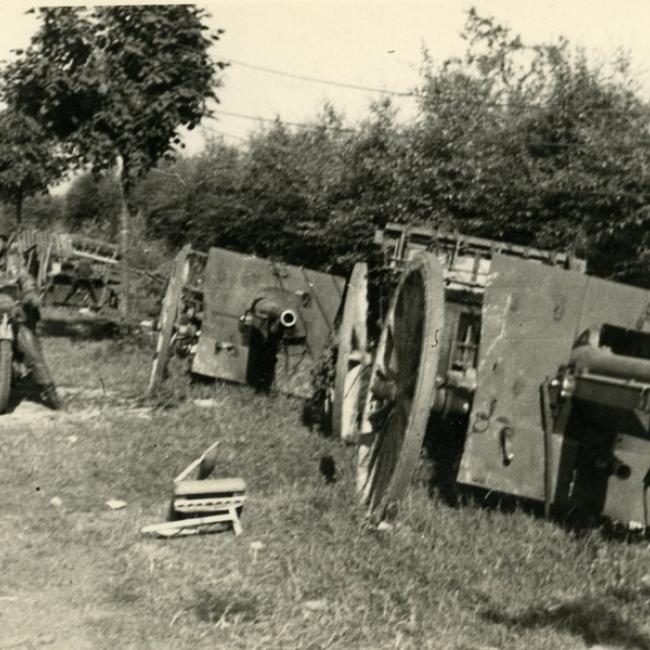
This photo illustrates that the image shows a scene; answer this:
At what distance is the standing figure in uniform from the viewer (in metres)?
7.53

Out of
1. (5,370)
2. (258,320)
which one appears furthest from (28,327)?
(258,320)

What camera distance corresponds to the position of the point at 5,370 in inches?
288

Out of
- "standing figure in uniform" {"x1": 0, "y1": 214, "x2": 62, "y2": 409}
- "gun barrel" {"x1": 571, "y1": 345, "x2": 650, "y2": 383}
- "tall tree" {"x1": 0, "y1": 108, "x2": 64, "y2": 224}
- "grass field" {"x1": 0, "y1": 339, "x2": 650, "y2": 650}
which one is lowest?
"grass field" {"x1": 0, "y1": 339, "x2": 650, "y2": 650}

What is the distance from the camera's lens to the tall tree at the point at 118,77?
1055cm

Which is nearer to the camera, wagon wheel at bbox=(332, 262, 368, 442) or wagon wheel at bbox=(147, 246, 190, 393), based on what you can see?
wagon wheel at bbox=(332, 262, 368, 442)

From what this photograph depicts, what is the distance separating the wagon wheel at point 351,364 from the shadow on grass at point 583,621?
2.68 m

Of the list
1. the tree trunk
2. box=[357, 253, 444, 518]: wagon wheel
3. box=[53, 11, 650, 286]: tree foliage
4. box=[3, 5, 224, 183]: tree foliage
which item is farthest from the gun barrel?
the tree trunk

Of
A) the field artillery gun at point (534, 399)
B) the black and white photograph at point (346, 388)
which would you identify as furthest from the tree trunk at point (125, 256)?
the field artillery gun at point (534, 399)

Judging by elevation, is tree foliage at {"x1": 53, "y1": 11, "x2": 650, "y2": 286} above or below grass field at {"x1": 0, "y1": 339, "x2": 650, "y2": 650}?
above

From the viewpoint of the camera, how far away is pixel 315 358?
9039 mm

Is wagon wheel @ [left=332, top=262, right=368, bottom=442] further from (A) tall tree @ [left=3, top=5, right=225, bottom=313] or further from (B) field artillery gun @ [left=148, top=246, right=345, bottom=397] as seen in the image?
(A) tall tree @ [left=3, top=5, right=225, bottom=313]

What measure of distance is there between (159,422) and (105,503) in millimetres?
2009

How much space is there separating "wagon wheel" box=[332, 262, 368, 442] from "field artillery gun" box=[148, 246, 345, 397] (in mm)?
2017

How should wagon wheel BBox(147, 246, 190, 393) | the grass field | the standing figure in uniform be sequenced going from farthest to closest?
wagon wheel BBox(147, 246, 190, 393) → the standing figure in uniform → the grass field
